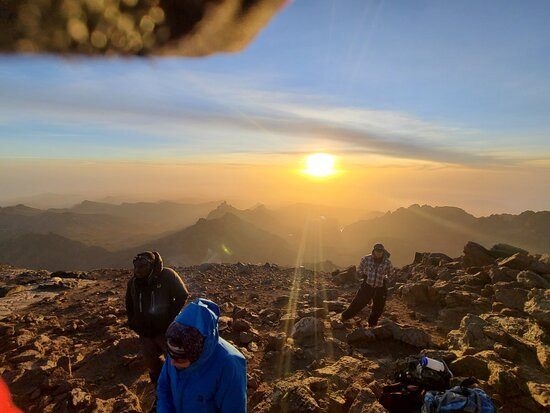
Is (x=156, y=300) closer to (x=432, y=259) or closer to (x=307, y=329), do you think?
(x=307, y=329)

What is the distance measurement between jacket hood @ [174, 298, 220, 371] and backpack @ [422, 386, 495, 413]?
2.57 m

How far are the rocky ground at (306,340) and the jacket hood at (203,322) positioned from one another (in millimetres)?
2476

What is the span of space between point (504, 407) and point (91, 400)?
5.60 m

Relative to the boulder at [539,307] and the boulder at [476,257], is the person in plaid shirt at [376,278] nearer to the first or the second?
the boulder at [539,307]

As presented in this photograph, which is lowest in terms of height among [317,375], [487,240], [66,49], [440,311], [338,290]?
[487,240]

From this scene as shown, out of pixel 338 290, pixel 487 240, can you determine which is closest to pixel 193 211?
pixel 487 240

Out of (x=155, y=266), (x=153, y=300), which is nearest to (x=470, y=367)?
(x=153, y=300)

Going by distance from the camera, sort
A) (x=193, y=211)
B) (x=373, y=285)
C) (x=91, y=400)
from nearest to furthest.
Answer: (x=91, y=400), (x=373, y=285), (x=193, y=211)

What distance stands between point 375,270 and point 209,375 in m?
6.17

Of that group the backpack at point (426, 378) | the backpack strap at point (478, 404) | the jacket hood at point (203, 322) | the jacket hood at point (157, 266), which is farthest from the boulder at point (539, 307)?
the jacket hood at point (203, 322)

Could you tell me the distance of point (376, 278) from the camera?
7.82 m

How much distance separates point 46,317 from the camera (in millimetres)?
8430

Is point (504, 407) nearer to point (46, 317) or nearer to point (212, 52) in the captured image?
point (212, 52)

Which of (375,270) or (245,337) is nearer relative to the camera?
(245,337)
